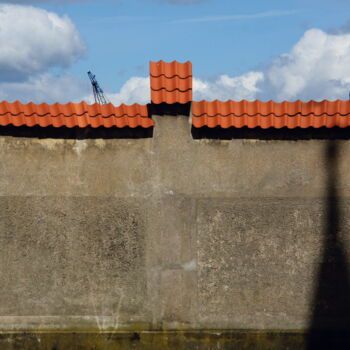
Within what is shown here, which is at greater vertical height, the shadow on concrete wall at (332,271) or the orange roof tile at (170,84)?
the orange roof tile at (170,84)

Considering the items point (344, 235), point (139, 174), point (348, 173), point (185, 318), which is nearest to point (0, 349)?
point (185, 318)

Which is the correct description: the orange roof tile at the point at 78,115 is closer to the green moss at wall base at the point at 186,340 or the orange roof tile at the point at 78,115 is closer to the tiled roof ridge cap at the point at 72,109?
the tiled roof ridge cap at the point at 72,109

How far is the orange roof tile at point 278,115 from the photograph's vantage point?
4.89m

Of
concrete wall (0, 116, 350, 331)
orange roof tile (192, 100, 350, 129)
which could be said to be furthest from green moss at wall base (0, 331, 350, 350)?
orange roof tile (192, 100, 350, 129)

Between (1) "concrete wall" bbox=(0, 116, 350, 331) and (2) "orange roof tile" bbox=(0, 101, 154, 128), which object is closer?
(2) "orange roof tile" bbox=(0, 101, 154, 128)

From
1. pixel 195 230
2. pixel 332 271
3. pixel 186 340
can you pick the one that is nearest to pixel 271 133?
pixel 195 230

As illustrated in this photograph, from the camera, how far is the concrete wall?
5039 millimetres

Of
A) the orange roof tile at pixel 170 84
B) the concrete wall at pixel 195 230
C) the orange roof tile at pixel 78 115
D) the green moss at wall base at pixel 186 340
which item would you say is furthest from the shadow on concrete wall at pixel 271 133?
the green moss at wall base at pixel 186 340

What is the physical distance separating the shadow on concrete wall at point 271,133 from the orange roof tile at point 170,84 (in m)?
0.42

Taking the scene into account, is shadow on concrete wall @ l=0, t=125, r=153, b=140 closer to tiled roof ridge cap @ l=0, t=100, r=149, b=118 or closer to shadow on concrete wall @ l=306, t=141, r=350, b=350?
tiled roof ridge cap @ l=0, t=100, r=149, b=118

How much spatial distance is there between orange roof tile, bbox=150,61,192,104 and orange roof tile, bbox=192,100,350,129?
0.78 ft

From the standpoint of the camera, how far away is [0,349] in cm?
506

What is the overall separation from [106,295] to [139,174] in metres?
1.42

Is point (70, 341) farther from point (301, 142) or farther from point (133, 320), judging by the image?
point (301, 142)
